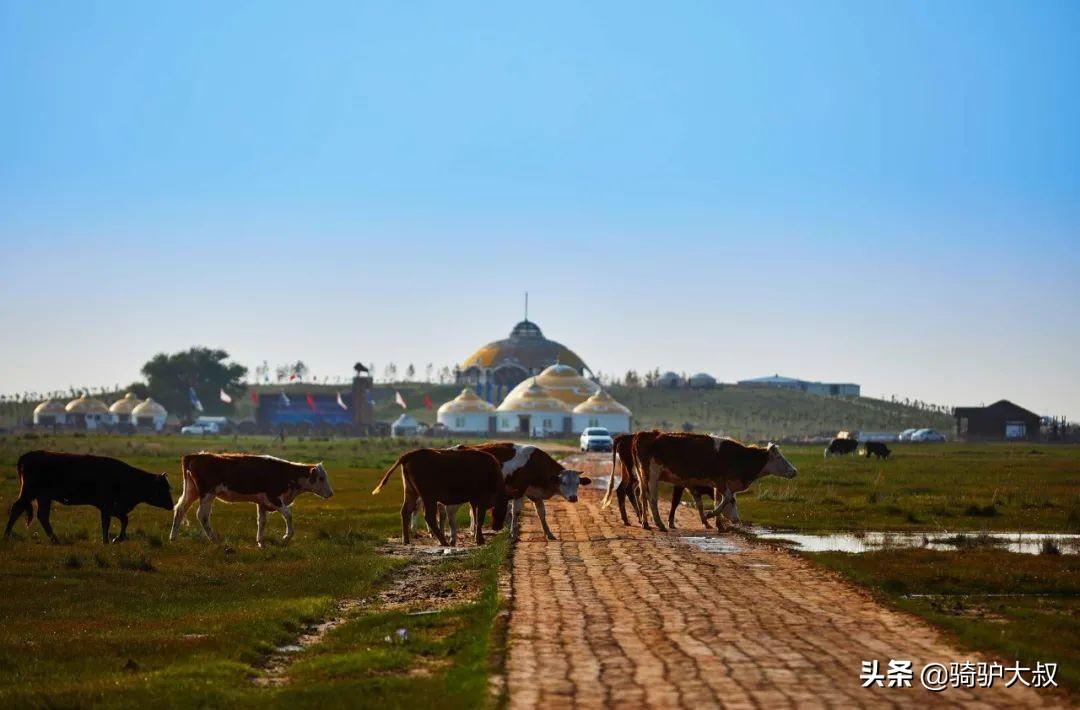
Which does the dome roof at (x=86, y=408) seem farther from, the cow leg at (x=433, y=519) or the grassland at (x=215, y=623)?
the cow leg at (x=433, y=519)

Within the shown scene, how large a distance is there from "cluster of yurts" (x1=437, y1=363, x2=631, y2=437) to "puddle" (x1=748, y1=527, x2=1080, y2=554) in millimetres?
107310

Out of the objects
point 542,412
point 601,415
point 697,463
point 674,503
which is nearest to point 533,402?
point 542,412

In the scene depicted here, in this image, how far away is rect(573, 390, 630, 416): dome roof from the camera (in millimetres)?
138000

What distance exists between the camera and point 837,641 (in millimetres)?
14234

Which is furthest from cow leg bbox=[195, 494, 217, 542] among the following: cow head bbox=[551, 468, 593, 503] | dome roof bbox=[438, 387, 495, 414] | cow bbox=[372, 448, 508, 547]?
dome roof bbox=[438, 387, 495, 414]

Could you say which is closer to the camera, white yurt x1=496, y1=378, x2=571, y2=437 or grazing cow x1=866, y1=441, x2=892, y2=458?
grazing cow x1=866, y1=441, x2=892, y2=458

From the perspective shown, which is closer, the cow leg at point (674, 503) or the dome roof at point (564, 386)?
the cow leg at point (674, 503)

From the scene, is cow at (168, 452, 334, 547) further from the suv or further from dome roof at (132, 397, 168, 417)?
dome roof at (132, 397, 168, 417)

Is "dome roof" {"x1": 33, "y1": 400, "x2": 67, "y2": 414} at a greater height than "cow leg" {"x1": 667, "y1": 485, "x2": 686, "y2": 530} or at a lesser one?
greater

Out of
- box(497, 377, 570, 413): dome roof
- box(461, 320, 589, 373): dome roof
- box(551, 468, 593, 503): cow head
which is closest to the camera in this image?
box(551, 468, 593, 503): cow head

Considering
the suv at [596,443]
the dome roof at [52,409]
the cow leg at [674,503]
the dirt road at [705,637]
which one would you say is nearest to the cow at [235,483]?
the dirt road at [705,637]

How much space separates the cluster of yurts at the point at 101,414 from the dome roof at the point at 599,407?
45.7 meters

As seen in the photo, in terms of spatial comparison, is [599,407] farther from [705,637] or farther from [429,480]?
[705,637]

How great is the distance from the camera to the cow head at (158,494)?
1116 inches
